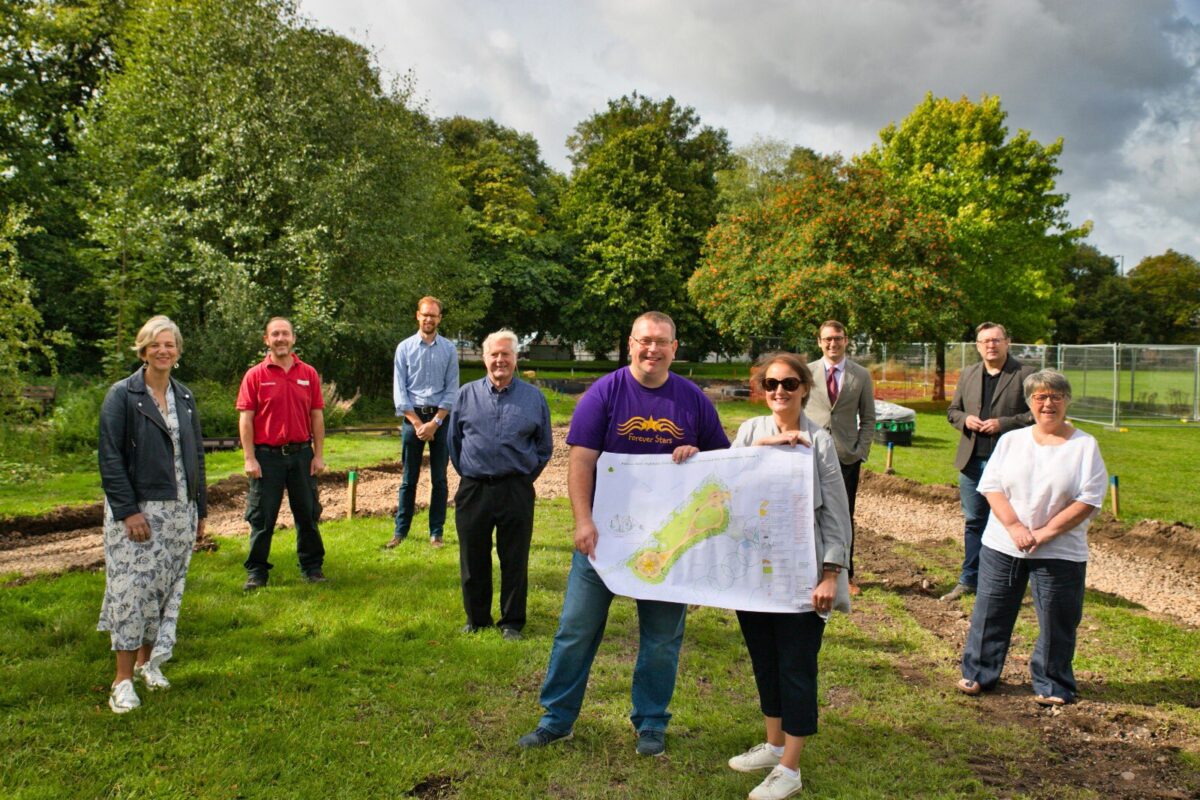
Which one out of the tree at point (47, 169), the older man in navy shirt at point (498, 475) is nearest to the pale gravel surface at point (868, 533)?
the older man in navy shirt at point (498, 475)

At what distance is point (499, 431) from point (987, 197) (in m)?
29.6

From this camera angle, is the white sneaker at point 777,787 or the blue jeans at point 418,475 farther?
the blue jeans at point 418,475

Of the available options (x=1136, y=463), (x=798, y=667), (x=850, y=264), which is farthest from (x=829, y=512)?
(x=850, y=264)

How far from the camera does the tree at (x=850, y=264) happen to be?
23.5 m

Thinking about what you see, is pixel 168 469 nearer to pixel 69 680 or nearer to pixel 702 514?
pixel 69 680

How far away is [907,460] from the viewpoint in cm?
1537

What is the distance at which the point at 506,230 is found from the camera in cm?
4306

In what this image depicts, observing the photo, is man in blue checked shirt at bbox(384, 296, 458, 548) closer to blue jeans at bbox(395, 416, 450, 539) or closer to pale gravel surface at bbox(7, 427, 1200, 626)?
blue jeans at bbox(395, 416, 450, 539)

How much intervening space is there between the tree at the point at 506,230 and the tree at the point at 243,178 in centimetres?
1678

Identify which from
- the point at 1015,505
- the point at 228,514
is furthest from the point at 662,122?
the point at 1015,505

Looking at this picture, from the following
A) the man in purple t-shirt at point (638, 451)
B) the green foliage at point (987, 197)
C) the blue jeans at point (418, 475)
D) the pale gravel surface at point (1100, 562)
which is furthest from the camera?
the green foliage at point (987, 197)

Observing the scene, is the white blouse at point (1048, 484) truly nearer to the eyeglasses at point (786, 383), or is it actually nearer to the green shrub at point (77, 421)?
the eyeglasses at point (786, 383)

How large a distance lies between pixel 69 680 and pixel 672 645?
141 inches

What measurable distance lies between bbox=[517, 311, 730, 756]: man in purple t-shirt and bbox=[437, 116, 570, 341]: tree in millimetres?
35397
